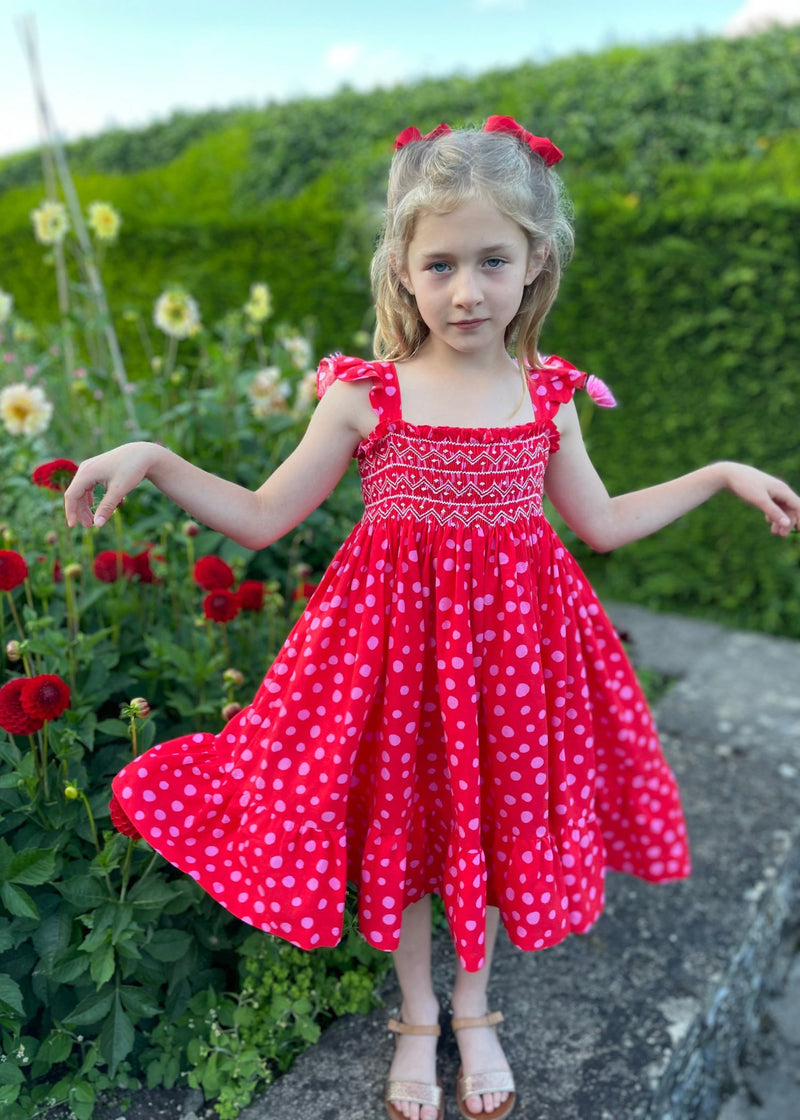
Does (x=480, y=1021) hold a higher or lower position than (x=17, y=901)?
lower

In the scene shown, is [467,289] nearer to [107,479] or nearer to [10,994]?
[107,479]

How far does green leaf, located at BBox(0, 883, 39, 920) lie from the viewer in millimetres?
1518

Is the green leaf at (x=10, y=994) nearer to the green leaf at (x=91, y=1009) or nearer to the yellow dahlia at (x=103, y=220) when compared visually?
the green leaf at (x=91, y=1009)

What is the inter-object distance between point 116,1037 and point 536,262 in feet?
4.82

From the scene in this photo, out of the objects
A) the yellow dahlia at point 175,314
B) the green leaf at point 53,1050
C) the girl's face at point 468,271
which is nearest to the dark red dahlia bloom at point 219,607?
the girl's face at point 468,271

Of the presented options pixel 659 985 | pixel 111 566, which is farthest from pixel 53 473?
pixel 659 985

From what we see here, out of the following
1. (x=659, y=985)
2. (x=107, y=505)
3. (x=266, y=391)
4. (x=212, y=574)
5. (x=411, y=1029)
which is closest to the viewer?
(x=107, y=505)

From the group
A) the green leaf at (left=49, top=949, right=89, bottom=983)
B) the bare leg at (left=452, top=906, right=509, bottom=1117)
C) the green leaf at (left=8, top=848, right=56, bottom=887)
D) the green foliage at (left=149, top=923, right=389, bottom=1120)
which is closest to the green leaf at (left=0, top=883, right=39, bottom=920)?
the green leaf at (left=8, top=848, right=56, bottom=887)

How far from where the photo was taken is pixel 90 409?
3314 millimetres

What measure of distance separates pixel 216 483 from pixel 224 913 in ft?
2.85

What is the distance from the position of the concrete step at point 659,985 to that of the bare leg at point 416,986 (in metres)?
0.07

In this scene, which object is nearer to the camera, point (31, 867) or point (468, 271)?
point (468, 271)

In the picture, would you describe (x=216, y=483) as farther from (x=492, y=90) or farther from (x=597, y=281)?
(x=492, y=90)

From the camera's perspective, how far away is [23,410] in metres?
2.42
